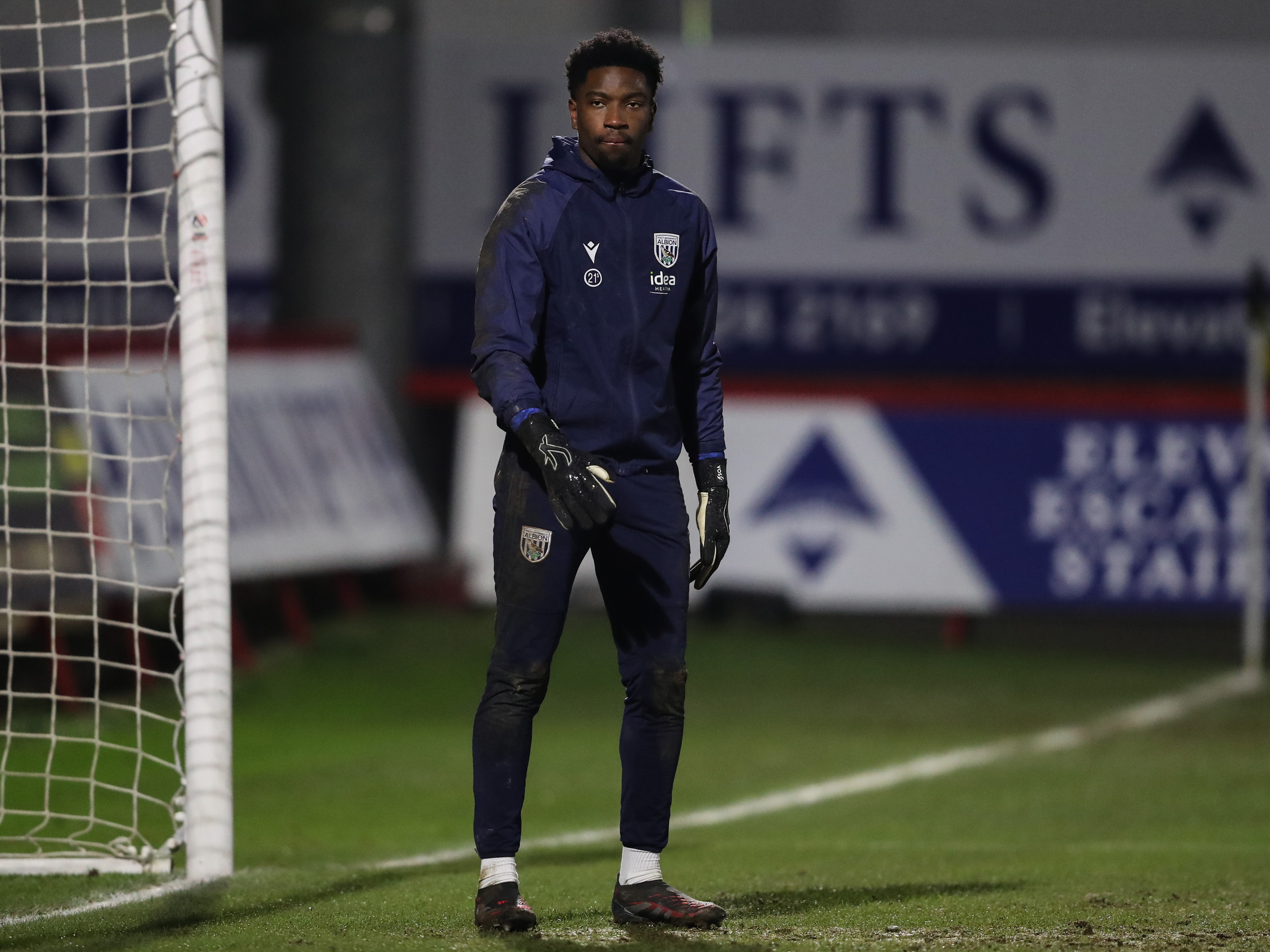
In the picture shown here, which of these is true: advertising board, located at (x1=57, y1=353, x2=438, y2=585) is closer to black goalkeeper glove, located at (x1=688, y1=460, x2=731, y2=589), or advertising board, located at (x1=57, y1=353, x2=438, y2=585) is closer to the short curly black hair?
black goalkeeper glove, located at (x1=688, y1=460, x2=731, y2=589)

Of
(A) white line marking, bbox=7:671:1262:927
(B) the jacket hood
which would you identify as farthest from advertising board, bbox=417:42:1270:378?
(B) the jacket hood

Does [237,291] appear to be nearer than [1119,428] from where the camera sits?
No

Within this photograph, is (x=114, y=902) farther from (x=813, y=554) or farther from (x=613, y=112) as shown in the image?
Result: (x=813, y=554)

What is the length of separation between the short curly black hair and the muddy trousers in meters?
0.89

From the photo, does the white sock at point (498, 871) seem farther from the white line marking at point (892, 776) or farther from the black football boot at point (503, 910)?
the white line marking at point (892, 776)

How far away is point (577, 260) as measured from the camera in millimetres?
4555

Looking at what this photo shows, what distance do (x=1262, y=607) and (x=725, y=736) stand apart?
4544 millimetres

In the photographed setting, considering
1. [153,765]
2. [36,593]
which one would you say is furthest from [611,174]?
[36,593]

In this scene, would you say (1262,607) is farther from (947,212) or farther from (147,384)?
(147,384)

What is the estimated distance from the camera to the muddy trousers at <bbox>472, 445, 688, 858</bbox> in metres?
4.55

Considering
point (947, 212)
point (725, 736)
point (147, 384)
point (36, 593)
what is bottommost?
point (725, 736)

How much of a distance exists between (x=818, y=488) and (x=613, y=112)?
860 cm

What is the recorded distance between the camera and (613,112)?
178 inches

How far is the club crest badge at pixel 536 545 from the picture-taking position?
4.54 meters
